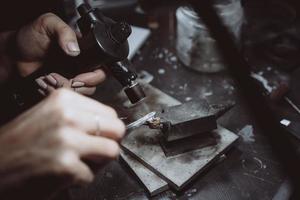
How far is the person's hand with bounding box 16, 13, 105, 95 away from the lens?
126 cm

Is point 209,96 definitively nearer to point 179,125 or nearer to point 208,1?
point 179,125

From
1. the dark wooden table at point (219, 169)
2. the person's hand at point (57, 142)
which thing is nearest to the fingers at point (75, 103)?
the person's hand at point (57, 142)

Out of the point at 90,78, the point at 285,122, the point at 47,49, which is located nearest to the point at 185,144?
the point at 285,122

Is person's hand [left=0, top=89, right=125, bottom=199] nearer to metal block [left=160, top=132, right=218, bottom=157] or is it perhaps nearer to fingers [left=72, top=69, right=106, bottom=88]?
metal block [left=160, top=132, right=218, bottom=157]

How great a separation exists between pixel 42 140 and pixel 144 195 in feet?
1.53

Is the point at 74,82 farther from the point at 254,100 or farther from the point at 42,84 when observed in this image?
the point at 254,100

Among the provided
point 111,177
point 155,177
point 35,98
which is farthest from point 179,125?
point 35,98

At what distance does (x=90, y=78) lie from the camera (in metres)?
1.31

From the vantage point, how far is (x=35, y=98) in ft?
4.27

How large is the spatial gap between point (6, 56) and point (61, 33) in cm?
35

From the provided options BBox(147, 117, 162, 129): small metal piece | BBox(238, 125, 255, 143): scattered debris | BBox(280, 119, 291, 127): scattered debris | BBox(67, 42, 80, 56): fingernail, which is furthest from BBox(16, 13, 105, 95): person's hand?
BBox(280, 119, 291, 127): scattered debris

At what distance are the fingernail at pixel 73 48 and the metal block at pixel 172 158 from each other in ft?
1.14

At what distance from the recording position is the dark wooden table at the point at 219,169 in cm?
104

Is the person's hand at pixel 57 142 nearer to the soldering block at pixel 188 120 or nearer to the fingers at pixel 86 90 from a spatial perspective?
the soldering block at pixel 188 120
